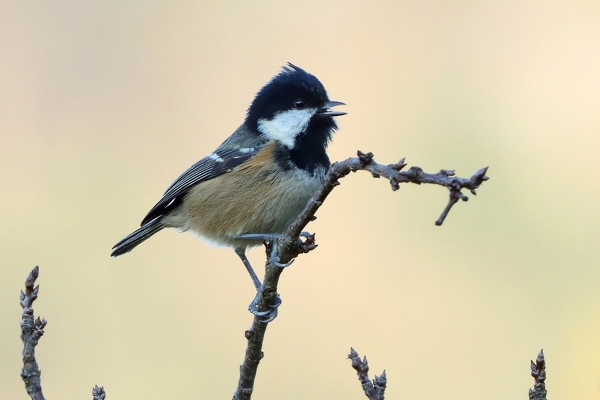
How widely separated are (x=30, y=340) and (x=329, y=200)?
4391 mm

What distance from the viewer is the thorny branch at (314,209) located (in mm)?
1727

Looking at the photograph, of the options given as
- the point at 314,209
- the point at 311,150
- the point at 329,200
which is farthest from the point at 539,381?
the point at 329,200

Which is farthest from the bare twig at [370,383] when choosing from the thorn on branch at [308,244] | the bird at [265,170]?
the bird at [265,170]

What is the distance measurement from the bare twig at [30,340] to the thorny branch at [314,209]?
883 millimetres

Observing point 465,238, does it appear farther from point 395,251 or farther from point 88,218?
point 88,218

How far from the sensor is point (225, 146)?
4.25 m

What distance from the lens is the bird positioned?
12.3ft

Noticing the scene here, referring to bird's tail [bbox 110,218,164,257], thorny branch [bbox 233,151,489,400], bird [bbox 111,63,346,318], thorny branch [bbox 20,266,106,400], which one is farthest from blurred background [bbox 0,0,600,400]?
thorny branch [bbox 20,266,106,400]

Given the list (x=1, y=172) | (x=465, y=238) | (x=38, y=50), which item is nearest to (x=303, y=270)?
(x=465, y=238)

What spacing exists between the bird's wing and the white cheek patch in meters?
0.08

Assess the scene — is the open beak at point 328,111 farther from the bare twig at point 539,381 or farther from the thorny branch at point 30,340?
the bare twig at point 539,381

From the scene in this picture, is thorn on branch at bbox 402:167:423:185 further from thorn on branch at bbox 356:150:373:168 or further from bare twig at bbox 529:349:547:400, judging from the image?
bare twig at bbox 529:349:547:400

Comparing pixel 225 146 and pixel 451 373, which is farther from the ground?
pixel 225 146

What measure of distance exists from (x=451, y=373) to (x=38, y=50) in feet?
16.2
